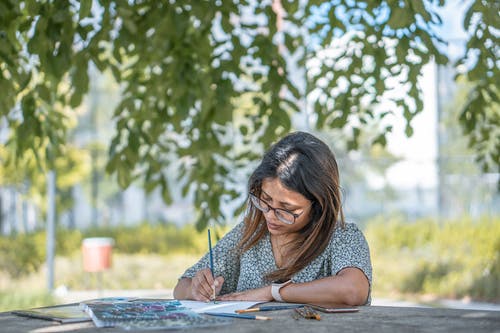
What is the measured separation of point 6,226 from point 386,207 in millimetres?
5752

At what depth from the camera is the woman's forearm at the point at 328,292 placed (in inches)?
91.0

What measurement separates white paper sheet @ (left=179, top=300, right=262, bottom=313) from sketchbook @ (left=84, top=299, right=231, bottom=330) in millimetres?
41

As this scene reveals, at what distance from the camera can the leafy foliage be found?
3.89 m

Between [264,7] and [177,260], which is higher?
[264,7]

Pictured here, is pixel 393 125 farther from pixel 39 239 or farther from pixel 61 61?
pixel 39 239

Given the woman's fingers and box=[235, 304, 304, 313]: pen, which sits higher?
the woman's fingers

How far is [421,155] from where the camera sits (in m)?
10.6

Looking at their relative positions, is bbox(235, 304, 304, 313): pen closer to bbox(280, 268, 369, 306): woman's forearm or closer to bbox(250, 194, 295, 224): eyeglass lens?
bbox(280, 268, 369, 306): woman's forearm

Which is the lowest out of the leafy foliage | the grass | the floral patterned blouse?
the grass

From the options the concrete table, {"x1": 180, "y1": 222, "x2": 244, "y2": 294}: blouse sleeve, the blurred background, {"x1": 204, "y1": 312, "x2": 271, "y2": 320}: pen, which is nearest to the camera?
the concrete table

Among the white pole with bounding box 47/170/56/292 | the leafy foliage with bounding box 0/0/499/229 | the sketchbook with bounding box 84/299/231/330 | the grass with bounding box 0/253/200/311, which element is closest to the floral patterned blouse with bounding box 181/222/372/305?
the sketchbook with bounding box 84/299/231/330

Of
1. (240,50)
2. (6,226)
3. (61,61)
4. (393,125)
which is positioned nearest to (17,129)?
(61,61)

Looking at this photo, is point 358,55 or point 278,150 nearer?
point 278,150

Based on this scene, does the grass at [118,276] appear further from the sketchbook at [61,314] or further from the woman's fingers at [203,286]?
the sketchbook at [61,314]
